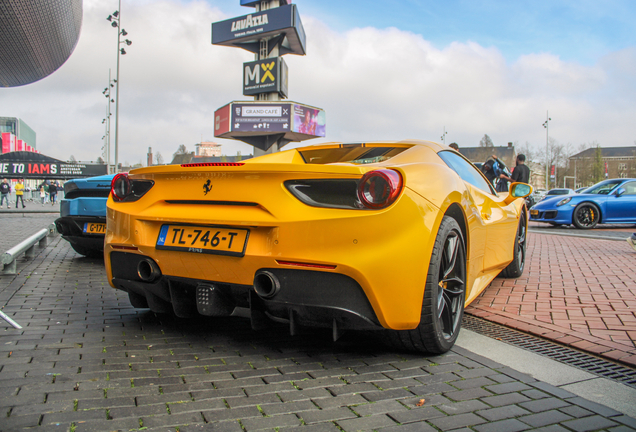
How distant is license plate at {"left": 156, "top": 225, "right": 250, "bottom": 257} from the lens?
2488 mm

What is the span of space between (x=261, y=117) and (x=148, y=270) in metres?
48.8

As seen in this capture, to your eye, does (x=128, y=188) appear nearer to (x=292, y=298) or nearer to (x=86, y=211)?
(x=292, y=298)

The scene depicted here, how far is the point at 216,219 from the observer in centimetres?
255

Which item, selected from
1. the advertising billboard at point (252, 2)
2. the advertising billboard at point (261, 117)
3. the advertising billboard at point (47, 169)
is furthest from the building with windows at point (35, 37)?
the advertising billboard at point (47, 169)

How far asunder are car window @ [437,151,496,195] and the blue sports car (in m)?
9.24

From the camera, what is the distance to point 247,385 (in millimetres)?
2248

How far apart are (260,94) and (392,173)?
48.0 meters

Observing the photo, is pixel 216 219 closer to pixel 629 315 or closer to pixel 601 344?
pixel 601 344

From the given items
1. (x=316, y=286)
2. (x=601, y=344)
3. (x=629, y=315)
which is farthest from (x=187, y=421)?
(x=629, y=315)

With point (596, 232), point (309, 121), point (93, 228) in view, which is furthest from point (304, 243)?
point (309, 121)

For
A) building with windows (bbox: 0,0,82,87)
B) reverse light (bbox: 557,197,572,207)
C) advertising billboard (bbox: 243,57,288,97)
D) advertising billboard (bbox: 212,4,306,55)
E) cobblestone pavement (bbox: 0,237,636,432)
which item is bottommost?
cobblestone pavement (bbox: 0,237,636,432)

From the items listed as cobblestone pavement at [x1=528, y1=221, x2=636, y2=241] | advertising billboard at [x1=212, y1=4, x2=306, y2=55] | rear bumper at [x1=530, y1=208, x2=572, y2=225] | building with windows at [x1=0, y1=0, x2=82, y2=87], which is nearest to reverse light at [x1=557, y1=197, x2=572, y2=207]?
rear bumper at [x1=530, y1=208, x2=572, y2=225]

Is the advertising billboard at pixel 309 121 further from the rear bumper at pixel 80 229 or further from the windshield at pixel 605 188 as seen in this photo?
the rear bumper at pixel 80 229

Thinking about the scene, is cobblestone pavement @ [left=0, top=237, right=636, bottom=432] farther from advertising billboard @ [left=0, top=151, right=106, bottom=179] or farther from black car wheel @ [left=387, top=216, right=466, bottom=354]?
advertising billboard @ [left=0, top=151, right=106, bottom=179]
